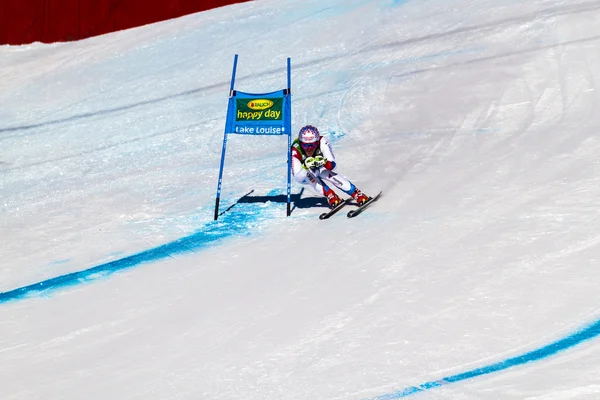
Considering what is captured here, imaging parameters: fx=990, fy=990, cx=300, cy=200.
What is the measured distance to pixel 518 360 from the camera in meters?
6.55

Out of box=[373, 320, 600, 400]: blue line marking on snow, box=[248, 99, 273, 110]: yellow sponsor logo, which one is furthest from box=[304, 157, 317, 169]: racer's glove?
box=[373, 320, 600, 400]: blue line marking on snow

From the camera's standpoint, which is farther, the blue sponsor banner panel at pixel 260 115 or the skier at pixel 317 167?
the blue sponsor banner panel at pixel 260 115

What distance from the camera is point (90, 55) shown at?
1639 cm

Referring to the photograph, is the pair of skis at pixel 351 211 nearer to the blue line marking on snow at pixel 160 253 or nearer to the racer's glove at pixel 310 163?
the racer's glove at pixel 310 163

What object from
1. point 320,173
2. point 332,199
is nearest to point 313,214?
point 332,199

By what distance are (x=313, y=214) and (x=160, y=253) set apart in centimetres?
158

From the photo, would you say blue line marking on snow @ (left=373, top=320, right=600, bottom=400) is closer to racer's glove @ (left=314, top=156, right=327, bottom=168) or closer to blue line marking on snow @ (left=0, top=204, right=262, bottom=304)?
blue line marking on snow @ (left=0, top=204, right=262, bottom=304)

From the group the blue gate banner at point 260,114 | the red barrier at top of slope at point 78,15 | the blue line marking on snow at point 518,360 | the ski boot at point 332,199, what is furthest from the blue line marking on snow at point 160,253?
the red barrier at top of slope at point 78,15

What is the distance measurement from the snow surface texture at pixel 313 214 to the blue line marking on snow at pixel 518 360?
16mm

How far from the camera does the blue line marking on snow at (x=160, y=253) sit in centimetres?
910

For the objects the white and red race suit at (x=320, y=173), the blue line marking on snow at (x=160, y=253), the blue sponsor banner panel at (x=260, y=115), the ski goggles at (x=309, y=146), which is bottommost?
the blue line marking on snow at (x=160, y=253)

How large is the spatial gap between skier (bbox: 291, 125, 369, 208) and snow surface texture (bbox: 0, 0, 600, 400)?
28 cm

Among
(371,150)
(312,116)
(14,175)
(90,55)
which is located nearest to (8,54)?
(90,55)

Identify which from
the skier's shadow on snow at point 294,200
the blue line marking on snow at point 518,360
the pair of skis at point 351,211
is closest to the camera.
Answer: the blue line marking on snow at point 518,360
